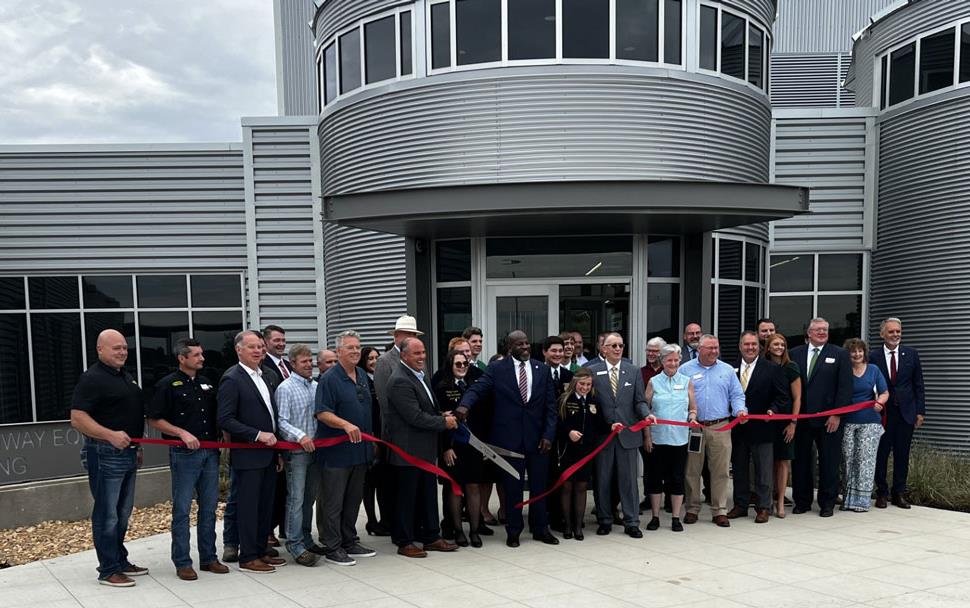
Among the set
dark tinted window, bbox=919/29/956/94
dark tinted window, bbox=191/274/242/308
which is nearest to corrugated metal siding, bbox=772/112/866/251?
dark tinted window, bbox=919/29/956/94

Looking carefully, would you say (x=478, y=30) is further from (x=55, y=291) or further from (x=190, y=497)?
(x=55, y=291)

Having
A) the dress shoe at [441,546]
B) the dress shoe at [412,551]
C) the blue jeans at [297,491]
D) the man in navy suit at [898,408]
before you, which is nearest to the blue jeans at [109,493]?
the blue jeans at [297,491]

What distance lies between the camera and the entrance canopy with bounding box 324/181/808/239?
318 inches

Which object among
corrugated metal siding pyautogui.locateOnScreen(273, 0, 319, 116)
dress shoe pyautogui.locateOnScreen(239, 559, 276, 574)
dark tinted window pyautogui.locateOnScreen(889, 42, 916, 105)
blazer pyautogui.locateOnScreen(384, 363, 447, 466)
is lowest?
dress shoe pyautogui.locateOnScreen(239, 559, 276, 574)

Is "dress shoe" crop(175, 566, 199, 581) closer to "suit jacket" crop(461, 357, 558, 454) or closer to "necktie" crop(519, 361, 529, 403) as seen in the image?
"suit jacket" crop(461, 357, 558, 454)

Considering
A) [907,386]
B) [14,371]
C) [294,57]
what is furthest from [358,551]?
[294,57]

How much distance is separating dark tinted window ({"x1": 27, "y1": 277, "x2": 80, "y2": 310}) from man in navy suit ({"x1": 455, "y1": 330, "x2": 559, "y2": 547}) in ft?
34.5

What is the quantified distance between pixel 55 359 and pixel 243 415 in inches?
402

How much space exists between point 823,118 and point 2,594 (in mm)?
13647

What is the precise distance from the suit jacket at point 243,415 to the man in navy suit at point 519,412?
172 cm

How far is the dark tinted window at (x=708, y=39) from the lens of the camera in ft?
36.1

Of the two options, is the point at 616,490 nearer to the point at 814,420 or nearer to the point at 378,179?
the point at 814,420

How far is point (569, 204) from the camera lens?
26.6 feet

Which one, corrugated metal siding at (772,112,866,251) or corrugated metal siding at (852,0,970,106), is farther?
corrugated metal siding at (772,112,866,251)
